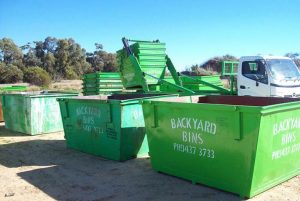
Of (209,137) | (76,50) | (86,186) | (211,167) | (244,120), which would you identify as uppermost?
(76,50)

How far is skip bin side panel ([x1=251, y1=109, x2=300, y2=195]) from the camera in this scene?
4.41 meters

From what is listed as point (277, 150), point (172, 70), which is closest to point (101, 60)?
point (172, 70)

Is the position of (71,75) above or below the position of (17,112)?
above

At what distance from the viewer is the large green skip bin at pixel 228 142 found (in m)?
4.35

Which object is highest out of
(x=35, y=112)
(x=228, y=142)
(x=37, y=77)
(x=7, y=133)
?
(x=37, y=77)

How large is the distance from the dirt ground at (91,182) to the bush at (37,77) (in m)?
34.4

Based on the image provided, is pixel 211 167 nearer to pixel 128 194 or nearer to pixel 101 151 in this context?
pixel 128 194

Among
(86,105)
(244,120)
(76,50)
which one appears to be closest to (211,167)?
(244,120)

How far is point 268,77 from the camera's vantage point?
31.2 feet

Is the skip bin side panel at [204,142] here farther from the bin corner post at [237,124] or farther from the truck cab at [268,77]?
the truck cab at [268,77]

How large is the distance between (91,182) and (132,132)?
1.38 meters

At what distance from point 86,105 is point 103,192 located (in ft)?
8.23

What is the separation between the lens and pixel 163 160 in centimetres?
568

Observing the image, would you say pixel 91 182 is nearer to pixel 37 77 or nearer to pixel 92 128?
pixel 92 128
